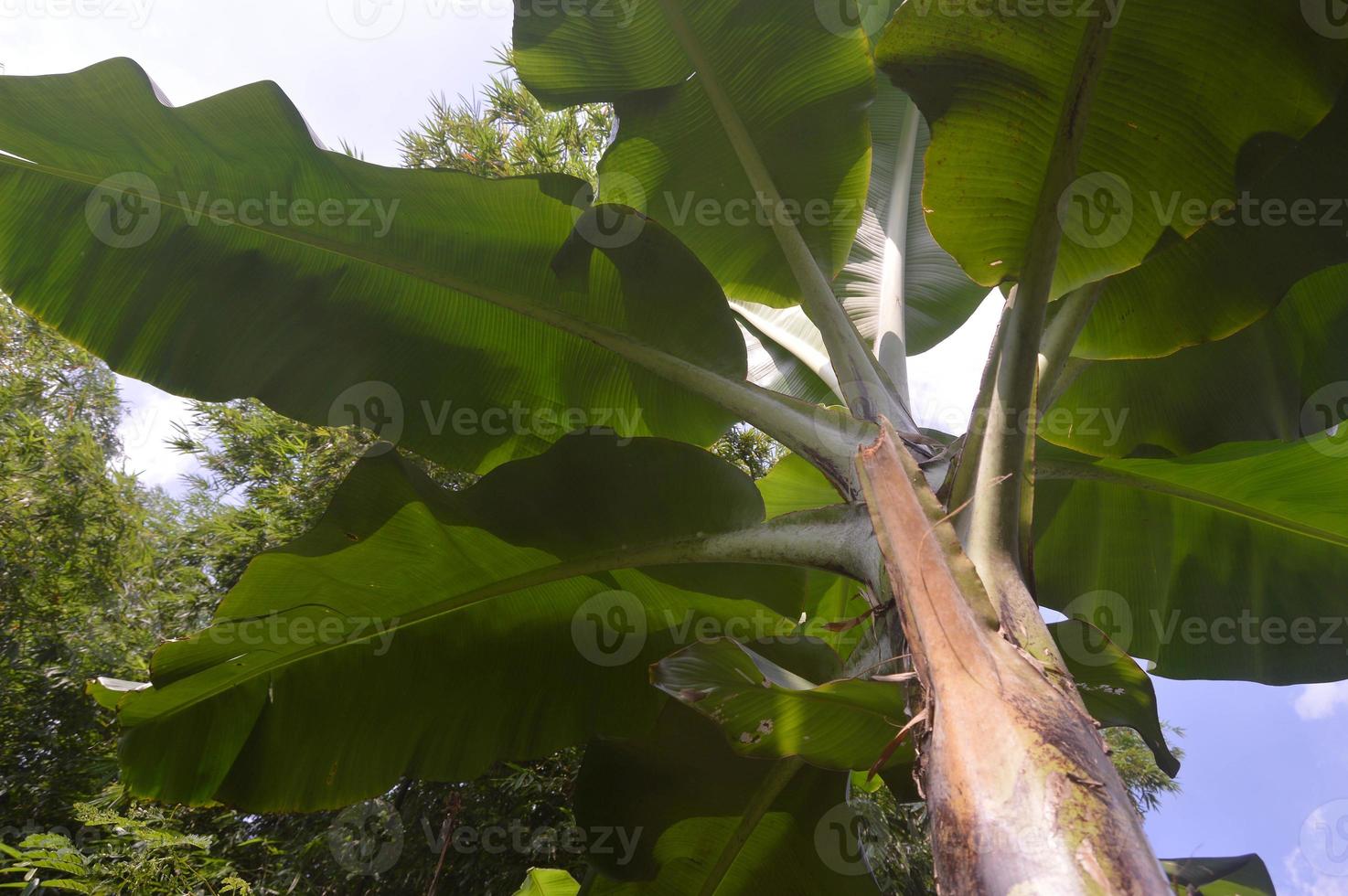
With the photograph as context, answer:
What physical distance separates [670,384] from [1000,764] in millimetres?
1318

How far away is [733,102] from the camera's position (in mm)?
1831

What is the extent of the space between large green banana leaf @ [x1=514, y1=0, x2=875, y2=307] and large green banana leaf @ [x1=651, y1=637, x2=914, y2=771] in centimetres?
113

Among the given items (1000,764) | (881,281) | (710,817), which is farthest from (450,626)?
(881,281)

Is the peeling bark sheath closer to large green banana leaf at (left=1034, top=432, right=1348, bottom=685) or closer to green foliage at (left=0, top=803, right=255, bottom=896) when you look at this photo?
large green banana leaf at (left=1034, top=432, right=1348, bottom=685)

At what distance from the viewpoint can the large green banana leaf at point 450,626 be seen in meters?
1.58

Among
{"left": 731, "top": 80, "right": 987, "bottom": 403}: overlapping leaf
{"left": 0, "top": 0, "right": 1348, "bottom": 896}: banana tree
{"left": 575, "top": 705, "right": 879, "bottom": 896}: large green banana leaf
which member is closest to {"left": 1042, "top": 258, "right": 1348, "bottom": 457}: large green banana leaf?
{"left": 0, "top": 0, "right": 1348, "bottom": 896}: banana tree

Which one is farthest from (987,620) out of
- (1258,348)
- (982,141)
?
(1258,348)

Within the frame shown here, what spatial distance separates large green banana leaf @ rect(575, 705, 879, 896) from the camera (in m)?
1.63

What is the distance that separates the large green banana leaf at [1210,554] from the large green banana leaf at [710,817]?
0.85 meters

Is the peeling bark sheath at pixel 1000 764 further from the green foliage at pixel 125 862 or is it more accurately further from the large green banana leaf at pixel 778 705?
the green foliage at pixel 125 862

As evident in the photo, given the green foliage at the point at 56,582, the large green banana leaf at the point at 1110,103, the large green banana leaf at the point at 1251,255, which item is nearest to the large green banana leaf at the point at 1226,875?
the large green banana leaf at the point at 1251,255

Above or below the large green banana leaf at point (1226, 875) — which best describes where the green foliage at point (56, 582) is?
below

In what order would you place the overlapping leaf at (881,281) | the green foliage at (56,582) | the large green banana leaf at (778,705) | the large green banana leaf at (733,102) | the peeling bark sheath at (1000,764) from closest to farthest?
the peeling bark sheath at (1000,764), the large green banana leaf at (778,705), the large green banana leaf at (733,102), the overlapping leaf at (881,281), the green foliage at (56,582)

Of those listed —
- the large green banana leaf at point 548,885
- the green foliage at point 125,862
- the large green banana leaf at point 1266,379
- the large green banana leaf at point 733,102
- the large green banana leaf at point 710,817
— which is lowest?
the green foliage at point 125,862
